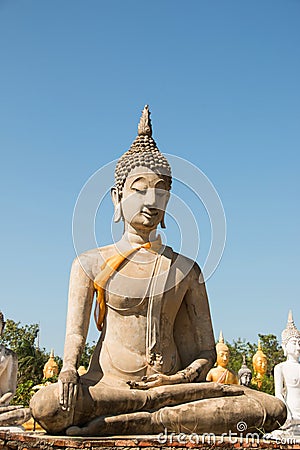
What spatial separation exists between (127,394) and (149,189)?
2.13 m

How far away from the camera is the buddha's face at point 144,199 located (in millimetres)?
7102

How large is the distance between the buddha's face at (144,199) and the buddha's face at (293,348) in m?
6.68

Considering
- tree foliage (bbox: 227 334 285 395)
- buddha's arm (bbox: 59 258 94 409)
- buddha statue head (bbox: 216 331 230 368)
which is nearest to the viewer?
buddha's arm (bbox: 59 258 94 409)

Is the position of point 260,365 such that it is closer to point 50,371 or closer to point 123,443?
point 50,371

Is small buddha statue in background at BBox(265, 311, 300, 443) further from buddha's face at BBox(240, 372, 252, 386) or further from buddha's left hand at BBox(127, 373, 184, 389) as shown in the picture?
buddha's left hand at BBox(127, 373, 184, 389)

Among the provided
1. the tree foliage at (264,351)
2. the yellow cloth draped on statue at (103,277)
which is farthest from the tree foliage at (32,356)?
the yellow cloth draped on statue at (103,277)

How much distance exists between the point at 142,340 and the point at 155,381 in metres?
0.47

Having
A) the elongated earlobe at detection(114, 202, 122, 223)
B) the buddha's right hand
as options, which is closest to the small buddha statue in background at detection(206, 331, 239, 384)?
the elongated earlobe at detection(114, 202, 122, 223)

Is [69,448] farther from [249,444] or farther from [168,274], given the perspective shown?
[168,274]

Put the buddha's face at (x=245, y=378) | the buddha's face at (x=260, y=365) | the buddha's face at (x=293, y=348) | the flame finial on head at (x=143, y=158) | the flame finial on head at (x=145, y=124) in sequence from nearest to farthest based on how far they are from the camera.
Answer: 1. the flame finial on head at (x=143, y=158)
2. the flame finial on head at (x=145, y=124)
3. the buddha's face at (x=293, y=348)
4. the buddha's face at (x=245, y=378)
5. the buddha's face at (x=260, y=365)

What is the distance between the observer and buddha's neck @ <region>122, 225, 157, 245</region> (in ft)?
23.7

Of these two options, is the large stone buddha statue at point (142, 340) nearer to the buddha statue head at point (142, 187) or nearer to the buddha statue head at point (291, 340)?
the buddha statue head at point (142, 187)

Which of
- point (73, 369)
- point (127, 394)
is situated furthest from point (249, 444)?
point (73, 369)

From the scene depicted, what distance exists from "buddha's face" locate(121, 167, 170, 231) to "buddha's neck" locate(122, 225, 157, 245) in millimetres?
59
